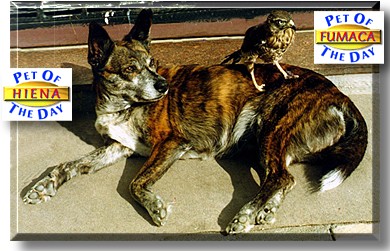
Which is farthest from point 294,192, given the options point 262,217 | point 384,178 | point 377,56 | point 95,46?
point 95,46

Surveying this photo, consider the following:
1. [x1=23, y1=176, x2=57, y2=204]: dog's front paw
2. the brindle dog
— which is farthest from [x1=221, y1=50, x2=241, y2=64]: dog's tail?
[x1=23, y1=176, x2=57, y2=204]: dog's front paw

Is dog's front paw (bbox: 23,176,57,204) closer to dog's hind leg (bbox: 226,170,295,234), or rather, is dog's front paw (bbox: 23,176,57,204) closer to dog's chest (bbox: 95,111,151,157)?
dog's chest (bbox: 95,111,151,157)

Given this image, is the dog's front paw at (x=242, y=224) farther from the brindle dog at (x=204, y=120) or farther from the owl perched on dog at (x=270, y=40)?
the owl perched on dog at (x=270, y=40)

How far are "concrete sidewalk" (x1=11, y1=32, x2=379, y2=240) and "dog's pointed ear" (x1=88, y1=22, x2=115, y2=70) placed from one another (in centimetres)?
42

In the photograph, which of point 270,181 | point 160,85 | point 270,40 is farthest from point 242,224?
point 270,40

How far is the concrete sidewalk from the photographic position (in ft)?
13.8

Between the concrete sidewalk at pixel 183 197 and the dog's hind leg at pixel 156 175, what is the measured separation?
0.24 feet

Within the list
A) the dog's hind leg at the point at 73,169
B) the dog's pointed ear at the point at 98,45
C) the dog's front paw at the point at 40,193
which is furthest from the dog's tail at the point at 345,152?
the dog's front paw at the point at 40,193

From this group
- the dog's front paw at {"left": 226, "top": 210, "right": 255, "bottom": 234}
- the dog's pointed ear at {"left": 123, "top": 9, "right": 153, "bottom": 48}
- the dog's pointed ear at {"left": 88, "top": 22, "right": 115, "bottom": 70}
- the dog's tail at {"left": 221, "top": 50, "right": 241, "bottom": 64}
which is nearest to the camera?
the dog's front paw at {"left": 226, "top": 210, "right": 255, "bottom": 234}

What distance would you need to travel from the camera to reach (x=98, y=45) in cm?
447

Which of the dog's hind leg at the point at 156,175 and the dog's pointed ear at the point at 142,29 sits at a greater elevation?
the dog's pointed ear at the point at 142,29

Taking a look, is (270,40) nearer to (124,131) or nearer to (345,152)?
(345,152)

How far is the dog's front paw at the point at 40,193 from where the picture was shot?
14.5 ft

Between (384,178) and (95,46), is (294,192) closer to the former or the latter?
(384,178)
